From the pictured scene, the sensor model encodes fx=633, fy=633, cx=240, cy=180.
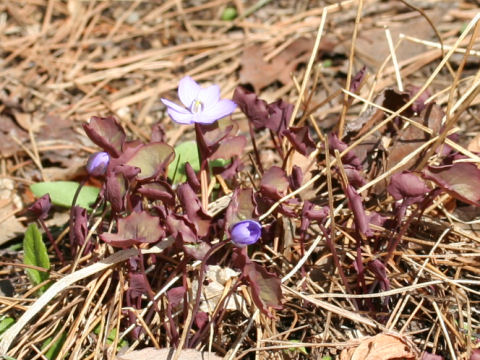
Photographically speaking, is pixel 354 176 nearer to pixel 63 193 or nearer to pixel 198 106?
pixel 198 106

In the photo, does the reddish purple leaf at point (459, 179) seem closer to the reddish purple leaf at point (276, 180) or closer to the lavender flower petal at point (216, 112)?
the reddish purple leaf at point (276, 180)

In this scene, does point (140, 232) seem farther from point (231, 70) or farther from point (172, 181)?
point (231, 70)

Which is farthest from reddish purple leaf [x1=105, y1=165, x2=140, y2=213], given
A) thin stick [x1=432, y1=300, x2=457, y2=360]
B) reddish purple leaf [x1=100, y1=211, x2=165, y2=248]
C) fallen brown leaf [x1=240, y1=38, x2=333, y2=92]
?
fallen brown leaf [x1=240, y1=38, x2=333, y2=92]

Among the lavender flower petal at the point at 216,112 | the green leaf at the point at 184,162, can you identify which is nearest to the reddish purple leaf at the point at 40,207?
the green leaf at the point at 184,162

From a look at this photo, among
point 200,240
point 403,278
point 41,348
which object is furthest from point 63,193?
point 403,278

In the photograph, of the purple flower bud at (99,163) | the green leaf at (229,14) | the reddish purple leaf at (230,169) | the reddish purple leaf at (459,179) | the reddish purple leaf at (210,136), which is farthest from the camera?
the green leaf at (229,14)

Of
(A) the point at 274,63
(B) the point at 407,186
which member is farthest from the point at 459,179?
(A) the point at 274,63

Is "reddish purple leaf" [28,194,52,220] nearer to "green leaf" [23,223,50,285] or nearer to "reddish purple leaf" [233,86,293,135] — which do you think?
"green leaf" [23,223,50,285]
